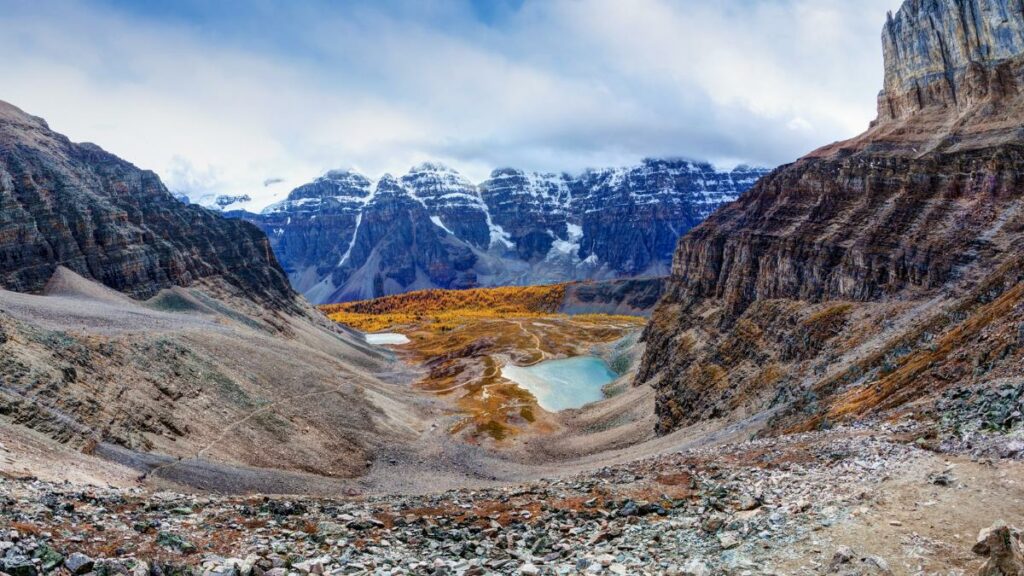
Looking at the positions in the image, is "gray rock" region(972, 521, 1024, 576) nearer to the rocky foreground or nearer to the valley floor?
the rocky foreground

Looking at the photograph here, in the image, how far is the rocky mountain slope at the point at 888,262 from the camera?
47188 mm

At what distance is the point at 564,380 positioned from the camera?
14825 cm

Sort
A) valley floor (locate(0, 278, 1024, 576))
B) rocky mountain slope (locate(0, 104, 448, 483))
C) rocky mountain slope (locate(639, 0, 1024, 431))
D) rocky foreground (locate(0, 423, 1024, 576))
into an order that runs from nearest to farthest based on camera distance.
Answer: rocky foreground (locate(0, 423, 1024, 576)), valley floor (locate(0, 278, 1024, 576)), rocky mountain slope (locate(639, 0, 1024, 431)), rocky mountain slope (locate(0, 104, 448, 483))

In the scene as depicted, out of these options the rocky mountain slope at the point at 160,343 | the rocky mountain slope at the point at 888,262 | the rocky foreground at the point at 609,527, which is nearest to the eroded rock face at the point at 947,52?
the rocky mountain slope at the point at 888,262

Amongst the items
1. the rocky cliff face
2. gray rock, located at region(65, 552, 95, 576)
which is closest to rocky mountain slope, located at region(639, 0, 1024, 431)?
gray rock, located at region(65, 552, 95, 576)

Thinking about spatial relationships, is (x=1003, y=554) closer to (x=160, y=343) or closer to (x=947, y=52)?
(x=160, y=343)

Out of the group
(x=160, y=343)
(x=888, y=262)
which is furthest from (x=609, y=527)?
(x=888, y=262)

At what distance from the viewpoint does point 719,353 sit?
9038cm

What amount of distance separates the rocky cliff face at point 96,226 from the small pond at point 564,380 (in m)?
70.2

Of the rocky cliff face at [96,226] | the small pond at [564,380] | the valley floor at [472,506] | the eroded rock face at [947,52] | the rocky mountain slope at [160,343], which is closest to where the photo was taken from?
the valley floor at [472,506]

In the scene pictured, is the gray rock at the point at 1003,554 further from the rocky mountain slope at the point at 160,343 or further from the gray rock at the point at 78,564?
the rocky mountain slope at the point at 160,343

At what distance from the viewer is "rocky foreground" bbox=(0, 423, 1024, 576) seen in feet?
55.4

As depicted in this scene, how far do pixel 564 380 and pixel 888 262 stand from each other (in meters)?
85.2

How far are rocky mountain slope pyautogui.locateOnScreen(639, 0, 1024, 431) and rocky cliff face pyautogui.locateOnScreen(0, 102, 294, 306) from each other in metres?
105
